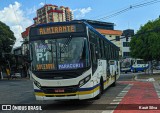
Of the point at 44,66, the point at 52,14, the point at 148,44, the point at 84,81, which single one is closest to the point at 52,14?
the point at 52,14

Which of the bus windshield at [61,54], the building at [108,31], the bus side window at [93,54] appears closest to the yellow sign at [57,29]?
the bus windshield at [61,54]

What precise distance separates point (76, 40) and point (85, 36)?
1.33 feet

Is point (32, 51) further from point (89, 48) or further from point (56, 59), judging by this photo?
point (89, 48)

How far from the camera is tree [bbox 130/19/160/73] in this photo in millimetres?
45062

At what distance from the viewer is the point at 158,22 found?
156ft

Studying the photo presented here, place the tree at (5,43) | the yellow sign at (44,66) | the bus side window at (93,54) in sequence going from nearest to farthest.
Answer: the yellow sign at (44,66) → the bus side window at (93,54) → the tree at (5,43)

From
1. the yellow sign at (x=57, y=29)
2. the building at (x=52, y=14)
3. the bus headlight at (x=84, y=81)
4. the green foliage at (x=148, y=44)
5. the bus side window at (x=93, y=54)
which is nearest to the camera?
the bus headlight at (x=84, y=81)

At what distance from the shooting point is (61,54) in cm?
1312

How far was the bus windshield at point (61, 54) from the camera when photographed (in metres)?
13.0

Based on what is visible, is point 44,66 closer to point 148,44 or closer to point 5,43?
point 148,44

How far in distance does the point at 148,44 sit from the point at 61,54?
35.9 m

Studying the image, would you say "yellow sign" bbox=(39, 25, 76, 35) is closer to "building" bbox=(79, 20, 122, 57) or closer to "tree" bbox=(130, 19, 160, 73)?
"tree" bbox=(130, 19, 160, 73)

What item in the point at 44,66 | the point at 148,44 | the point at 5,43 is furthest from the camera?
the point at 5,43

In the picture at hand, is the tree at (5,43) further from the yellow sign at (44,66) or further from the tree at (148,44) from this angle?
the yellow sign at (44,66)
